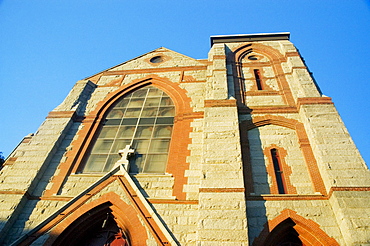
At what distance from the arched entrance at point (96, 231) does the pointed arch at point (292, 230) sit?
3.59m

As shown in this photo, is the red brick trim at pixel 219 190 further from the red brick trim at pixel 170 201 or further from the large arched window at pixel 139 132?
the large arched window at pixel 139 132

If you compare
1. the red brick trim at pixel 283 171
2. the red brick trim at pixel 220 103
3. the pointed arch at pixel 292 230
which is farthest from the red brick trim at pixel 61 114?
the pointed arch at pixel 292 230

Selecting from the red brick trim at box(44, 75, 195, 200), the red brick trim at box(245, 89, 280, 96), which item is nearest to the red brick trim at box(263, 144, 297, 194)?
the red brick trim at box(44, 75, 195, 200)

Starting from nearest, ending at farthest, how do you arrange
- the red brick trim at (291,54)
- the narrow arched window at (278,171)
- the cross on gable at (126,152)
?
the narrow arched window at (278,171), the cross on gable at (126,152), the red brick trim at (291,54)

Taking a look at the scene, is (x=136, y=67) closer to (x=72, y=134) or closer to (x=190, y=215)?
(x=72, y=134)

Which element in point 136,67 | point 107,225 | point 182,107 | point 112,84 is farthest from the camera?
point 136,67

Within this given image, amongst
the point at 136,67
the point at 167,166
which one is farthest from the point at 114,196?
the point at 136,67

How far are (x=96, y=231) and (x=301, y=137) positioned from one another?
278 inches

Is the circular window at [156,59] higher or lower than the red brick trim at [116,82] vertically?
higher

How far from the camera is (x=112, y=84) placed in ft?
46.1

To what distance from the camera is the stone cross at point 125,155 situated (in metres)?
9.41

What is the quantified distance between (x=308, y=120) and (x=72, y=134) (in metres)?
8.68

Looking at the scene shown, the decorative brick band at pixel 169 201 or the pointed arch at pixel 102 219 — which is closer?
the pointed arch at pixel 102 219

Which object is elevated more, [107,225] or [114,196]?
[114,196]
